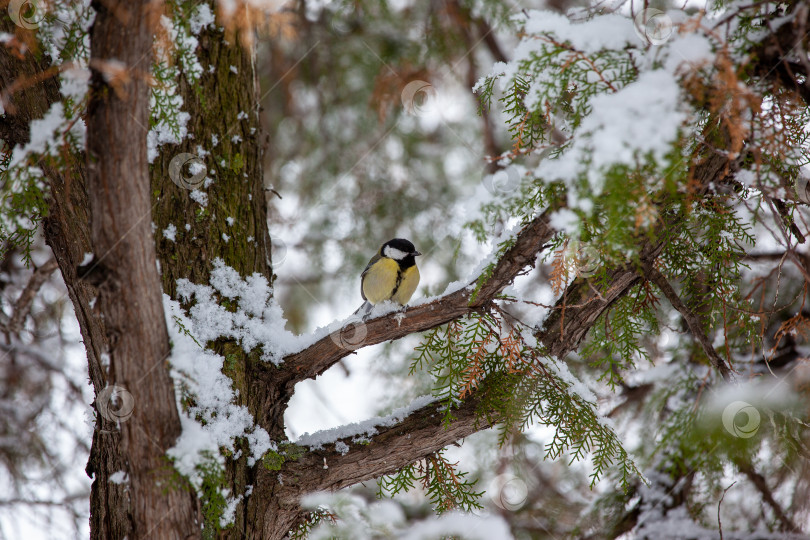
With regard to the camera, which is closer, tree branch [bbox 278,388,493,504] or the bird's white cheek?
tree branch [bbox 278,388,493,504]

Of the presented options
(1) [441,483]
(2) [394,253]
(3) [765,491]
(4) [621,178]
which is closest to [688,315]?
(4) [621,178]

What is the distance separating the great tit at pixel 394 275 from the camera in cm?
333

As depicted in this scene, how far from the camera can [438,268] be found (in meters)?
4.88

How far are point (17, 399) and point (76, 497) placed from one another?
1041 mm

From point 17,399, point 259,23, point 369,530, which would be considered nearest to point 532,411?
point 259,23

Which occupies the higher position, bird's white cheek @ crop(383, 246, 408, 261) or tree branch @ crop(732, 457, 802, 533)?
bird's white cheek @ crop(383, 246, 408, 261)

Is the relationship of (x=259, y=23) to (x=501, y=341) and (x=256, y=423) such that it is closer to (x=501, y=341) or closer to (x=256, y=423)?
(x=501, y=341)

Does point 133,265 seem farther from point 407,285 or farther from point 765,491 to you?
point 765,491

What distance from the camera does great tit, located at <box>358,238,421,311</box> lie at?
3.33 metres

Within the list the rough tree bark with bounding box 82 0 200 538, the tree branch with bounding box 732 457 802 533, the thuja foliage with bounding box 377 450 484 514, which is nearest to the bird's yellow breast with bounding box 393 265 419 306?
the thuja foliage with bounding box 377 450 484 514

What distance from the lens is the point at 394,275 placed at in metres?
3.31

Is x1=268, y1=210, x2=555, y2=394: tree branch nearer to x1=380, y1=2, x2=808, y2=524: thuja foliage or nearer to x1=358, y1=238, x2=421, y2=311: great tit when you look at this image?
x1=380, y1=2, x2=808, y2=524: thuja foliage

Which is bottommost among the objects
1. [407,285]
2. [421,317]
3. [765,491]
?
[765,491]

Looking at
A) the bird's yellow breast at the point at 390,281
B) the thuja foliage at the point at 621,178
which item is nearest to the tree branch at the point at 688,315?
the thuja foliage at the point at 621,178
